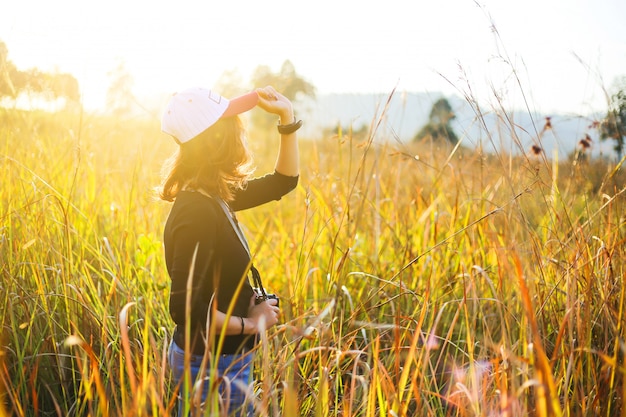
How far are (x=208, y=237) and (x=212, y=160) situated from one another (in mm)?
272

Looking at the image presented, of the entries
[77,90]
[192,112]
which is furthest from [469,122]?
[77,90]

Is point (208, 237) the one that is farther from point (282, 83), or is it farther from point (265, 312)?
point (282, 83)

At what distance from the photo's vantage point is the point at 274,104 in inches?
80.0

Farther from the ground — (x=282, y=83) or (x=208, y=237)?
(x=282, y=83)

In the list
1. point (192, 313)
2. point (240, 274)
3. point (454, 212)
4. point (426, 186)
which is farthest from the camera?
point (426, 186)

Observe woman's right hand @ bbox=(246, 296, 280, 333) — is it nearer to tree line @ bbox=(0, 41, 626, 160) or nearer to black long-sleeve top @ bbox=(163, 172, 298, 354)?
black long-sleeve top @ bbox=(163, 172, 298, 354)

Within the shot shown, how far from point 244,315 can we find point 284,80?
224 cm

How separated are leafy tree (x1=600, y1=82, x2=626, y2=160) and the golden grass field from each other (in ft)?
0.41

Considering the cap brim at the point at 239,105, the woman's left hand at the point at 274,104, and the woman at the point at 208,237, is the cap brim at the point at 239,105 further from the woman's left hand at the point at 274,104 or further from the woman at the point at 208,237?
the woman's left hand at the point at 274,104

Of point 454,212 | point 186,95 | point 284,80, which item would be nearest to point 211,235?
point 186,95

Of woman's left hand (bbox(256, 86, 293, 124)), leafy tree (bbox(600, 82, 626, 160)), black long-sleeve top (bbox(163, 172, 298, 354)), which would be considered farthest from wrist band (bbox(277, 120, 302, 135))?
leafy tree (bbox(600, 82, 626, 160))

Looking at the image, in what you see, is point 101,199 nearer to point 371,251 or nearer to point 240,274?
point 371,251

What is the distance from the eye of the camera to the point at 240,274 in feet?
5.74

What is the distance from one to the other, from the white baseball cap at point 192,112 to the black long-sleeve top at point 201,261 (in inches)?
→ 7.4
